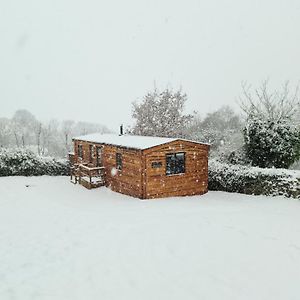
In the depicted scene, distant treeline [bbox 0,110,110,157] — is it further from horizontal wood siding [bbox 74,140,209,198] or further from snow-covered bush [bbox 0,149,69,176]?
horizontal wood siding [bbox 74,140,209,198]

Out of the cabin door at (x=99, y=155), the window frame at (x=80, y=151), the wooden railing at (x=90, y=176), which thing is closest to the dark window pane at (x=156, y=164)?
the wooden railing at (x=90, y=176)

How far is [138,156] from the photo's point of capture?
15.4 meters

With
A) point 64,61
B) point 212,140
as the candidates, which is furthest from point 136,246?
point 64,61

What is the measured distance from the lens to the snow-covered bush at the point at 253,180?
1555 cm

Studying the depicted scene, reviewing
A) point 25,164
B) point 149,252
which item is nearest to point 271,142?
point 149,252

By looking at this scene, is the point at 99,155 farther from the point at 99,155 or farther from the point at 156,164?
the point at 156,164

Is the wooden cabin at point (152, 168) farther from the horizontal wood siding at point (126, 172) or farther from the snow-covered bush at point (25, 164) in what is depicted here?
the snow-covered bush at point (25, 164)

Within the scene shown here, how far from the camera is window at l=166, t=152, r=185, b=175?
16.1m

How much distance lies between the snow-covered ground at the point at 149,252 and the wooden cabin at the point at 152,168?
80.6 inches

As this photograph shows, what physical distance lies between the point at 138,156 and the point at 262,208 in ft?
20.3

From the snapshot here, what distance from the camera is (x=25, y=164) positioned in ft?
73.2

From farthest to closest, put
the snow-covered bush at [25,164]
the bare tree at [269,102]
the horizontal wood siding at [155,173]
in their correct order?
the snow-covered bush at [25,164], the bare tree at [269,102], the horizontal wood siding at [155,173]

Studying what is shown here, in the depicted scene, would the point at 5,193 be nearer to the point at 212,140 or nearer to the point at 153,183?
the point at 153,183

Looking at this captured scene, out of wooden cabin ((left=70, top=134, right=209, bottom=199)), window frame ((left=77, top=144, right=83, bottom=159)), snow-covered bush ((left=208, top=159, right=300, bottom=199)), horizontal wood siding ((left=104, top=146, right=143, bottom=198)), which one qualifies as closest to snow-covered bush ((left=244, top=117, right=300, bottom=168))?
snow-covered bush ((left=208, top=159, right=300, bottom=199))
